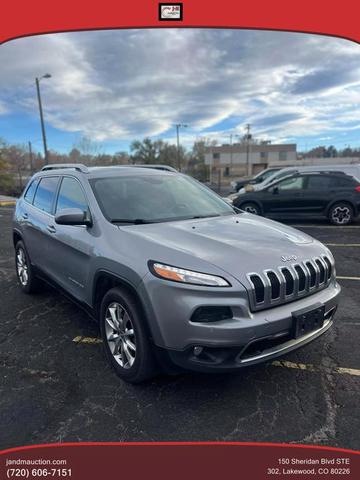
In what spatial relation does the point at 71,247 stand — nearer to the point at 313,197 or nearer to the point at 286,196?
the point at 286,196

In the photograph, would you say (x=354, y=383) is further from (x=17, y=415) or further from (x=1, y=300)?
(x=1, y=300)

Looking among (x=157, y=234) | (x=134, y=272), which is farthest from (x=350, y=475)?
(x=157, y=234)

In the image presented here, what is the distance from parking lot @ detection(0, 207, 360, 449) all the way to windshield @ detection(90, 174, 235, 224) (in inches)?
53.8

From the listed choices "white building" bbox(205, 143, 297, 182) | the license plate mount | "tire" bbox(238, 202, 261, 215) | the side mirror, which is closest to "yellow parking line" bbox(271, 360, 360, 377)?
the license plate mount

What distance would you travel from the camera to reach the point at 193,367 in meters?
2.30

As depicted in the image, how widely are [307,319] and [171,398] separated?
3.80ft

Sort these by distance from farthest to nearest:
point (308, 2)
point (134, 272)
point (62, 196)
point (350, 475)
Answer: point (62, 196) → point (134, 272) → point (350, 475) → point (308, 2)

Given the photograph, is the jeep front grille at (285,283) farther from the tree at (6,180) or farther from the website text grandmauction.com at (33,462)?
the tree at (6,180)

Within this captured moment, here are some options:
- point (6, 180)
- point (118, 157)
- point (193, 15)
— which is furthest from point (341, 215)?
point (6, 180)

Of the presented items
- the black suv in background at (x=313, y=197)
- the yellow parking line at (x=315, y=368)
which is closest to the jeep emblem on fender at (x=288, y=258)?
the yellow parking line at (x=315, y=368)

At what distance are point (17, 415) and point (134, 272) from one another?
50.9 inches

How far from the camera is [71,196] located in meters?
3.66

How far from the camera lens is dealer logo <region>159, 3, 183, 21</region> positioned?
1520 millimetres

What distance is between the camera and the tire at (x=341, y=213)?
10.2m
